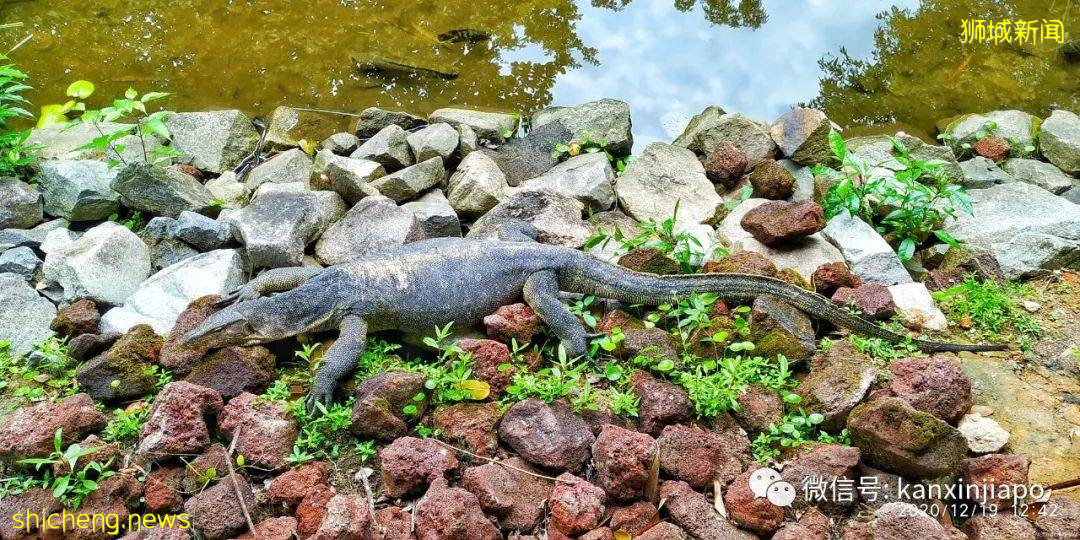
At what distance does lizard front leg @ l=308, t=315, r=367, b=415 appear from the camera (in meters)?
4.57

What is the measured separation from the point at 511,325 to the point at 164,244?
10.4ft

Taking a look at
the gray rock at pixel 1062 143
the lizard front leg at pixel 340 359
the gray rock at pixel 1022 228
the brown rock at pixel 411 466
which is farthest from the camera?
the gray rock at pixel 1062 143

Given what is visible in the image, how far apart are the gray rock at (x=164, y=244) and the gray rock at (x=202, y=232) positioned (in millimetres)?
73

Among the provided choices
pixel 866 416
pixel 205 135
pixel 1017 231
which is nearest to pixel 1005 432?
pixel 866 416

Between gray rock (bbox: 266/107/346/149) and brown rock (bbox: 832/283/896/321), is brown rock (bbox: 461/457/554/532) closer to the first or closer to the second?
brown rock (bbox: 832/283/896/321)

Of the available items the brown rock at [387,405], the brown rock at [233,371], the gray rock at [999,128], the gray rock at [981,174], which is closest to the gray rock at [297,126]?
the brown rock at [233,371]

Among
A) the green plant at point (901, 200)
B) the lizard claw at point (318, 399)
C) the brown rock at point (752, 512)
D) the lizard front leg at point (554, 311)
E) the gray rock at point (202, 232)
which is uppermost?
the green plant at point (901, 200)

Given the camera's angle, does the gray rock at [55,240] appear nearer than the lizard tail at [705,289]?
No

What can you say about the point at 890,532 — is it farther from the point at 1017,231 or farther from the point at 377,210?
the point at 377,210

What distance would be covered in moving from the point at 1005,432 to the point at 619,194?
3441mm

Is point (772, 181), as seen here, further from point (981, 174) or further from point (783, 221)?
point (981, 174)

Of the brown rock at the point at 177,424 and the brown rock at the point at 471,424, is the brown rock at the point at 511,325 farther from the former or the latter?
the brown rock at the point at 177,424

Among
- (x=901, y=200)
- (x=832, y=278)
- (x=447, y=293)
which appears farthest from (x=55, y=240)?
(x=901, y=200)

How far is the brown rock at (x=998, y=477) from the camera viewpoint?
12.5ft
